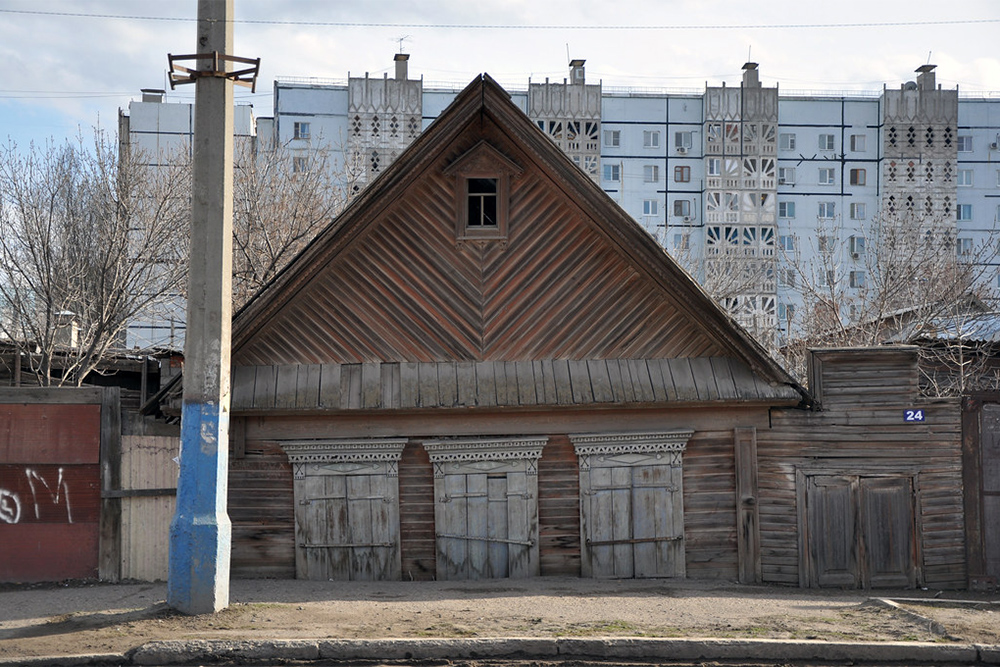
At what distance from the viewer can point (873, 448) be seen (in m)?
12.9

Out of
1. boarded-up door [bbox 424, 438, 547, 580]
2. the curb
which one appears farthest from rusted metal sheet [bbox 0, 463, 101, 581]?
boarded-up door [bbox 424, 438, 547, 580]

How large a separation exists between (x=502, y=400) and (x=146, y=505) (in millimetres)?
4712

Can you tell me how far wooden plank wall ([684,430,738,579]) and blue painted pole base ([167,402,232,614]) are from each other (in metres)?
6.40

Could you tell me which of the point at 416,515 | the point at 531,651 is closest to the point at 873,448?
the point at 416,515

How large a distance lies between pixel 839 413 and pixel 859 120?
54.3 metres

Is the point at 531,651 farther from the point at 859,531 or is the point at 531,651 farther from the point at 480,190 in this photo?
the point at 480,190

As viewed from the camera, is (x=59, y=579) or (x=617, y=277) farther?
(x=617, y=277)

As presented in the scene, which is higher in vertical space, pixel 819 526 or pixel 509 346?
pixel 509 346

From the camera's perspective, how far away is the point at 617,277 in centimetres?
1313

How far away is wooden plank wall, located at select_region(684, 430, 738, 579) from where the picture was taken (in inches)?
514

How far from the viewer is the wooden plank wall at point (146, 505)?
12.0 meters

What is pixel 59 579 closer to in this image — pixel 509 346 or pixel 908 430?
pixel 509 346

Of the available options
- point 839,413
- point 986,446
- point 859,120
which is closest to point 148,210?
point 839,413

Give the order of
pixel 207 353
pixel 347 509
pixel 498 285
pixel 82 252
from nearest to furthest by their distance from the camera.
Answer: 1. pixel 207 353
2. pixel 347 509
3. pixel 498 285
4. pixel 82 252
